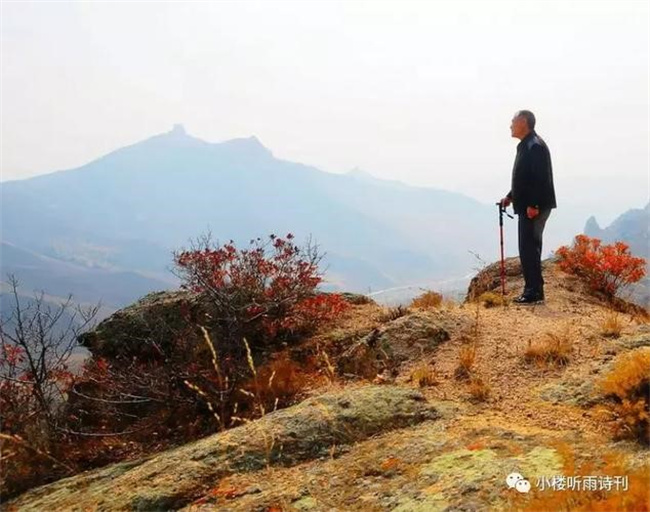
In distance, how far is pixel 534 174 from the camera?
376 inches

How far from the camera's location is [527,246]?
9.85m

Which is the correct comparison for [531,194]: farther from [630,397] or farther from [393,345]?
[630,397]

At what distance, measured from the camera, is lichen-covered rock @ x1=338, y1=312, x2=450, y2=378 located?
281 inches

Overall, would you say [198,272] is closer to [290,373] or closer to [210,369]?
[210,369]

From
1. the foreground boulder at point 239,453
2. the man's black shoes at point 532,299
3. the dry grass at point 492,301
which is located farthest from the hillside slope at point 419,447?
the man's black shoes at point 532,299

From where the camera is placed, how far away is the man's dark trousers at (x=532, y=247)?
387 inches

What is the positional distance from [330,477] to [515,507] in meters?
1.63

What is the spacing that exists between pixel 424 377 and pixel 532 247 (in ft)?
16.0

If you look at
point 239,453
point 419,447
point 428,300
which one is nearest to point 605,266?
point 428,300

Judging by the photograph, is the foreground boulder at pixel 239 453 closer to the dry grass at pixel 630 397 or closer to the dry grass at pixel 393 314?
the dry grass at pixel 630 397

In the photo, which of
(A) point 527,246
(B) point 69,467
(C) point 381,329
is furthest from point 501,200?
(B) point 69,467

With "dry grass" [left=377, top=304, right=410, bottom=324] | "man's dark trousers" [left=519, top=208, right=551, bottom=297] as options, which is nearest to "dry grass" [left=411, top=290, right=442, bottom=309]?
"dry grass" [left=377, top=304, right=410, bottom=324]

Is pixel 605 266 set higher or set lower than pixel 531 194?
lower

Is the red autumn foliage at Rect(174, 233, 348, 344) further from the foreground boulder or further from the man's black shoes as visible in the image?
the man's black shoes
